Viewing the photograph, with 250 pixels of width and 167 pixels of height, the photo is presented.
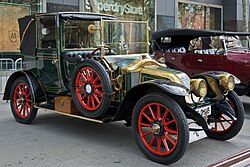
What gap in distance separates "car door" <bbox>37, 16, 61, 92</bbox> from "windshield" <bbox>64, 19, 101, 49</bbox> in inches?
9.4

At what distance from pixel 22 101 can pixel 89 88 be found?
2034mm

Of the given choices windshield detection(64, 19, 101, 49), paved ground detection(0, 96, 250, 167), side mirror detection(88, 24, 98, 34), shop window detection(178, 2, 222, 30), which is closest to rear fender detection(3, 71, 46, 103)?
paved ground detection(0, 96, 250, 167)

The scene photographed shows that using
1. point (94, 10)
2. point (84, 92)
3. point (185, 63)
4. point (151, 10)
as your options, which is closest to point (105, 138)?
point (84, 92)

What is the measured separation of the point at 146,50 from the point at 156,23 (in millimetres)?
13832

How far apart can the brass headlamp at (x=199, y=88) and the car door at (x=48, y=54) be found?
96.0 inches

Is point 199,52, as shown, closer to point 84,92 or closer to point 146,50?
point 146,50

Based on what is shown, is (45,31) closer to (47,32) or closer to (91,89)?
(47,32)

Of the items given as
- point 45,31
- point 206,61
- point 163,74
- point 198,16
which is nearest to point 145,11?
point 198,16

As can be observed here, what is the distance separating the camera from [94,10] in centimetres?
1647

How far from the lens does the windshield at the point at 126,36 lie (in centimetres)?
616

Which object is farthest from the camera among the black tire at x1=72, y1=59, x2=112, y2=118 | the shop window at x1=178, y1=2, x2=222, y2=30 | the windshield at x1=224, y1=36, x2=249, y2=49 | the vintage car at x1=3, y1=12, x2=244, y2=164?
the shop window at x1=178, y1=2, x2=222, y2=30

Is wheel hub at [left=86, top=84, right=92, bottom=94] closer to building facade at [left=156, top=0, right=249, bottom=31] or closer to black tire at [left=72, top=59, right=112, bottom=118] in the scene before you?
black tire at [left=72, top=59, right=112, bottom=118]

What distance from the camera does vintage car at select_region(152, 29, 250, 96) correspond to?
8.57 m

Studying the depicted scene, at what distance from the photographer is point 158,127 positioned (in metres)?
4.93
